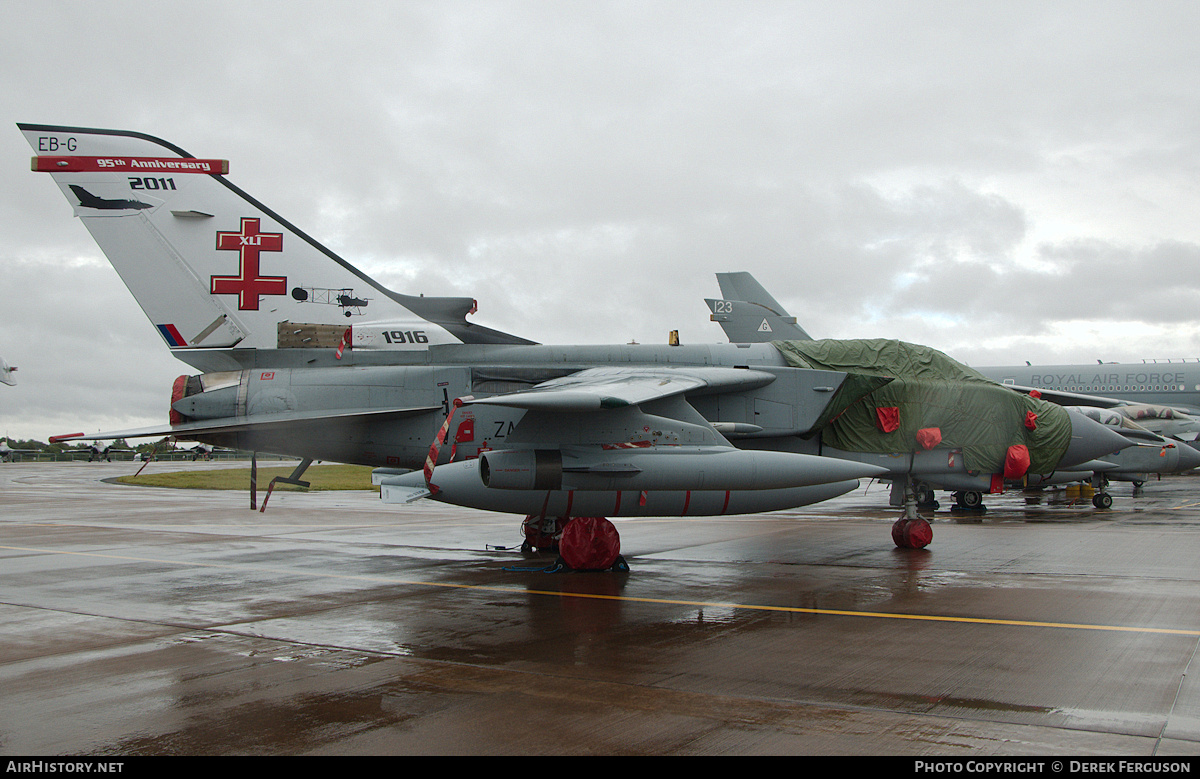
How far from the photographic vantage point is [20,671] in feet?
19.9

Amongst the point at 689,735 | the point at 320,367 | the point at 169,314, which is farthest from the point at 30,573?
the point at 689,735

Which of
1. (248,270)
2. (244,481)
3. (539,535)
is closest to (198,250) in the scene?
(248,270)

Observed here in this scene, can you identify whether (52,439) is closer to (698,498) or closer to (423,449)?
(423,449)

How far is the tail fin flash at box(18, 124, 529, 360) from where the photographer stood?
1102 centimetres

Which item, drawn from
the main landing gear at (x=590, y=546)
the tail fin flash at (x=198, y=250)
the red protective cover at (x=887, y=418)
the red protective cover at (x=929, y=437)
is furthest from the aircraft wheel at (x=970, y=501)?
the tail fin flash at (x=198, y=250)

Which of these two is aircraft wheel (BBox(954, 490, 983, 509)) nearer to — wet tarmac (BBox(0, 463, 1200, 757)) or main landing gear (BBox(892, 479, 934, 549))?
wet tarmac (BBox(0, 463, 1200, 757))

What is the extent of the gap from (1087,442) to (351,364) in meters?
11.2

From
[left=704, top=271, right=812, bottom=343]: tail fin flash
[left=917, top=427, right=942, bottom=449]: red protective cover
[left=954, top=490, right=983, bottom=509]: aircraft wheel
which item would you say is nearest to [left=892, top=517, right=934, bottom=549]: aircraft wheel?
[left=917, top=427, right=942, bottom=449]: red protective cover

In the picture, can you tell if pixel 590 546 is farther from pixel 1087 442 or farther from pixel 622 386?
pixel 1087 442

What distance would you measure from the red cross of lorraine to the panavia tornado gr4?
2cm

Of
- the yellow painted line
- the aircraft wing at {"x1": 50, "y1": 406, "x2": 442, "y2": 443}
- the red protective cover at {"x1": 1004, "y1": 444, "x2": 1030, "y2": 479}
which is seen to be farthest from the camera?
the red protective cover at {"x1": 1004, "y1": 444, "x2": 1030, "y2": 479}

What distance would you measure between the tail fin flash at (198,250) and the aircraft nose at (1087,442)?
9374 millimetres

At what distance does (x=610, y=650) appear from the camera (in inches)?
257
